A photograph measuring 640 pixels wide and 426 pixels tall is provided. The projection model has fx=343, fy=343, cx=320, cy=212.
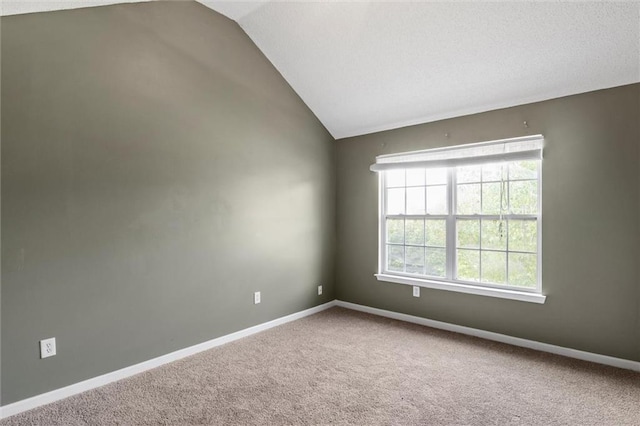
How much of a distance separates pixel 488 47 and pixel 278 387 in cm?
306

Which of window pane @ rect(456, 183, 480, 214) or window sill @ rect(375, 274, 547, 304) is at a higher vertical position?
window pane @ rect(456, 183, 480, 214)

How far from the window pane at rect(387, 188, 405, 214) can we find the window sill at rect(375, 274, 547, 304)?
0.78m

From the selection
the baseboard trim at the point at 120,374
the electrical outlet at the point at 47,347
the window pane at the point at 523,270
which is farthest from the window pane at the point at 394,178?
the electrical outlet at the point at 47,347

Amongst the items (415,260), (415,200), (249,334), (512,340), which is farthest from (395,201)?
(249,334)

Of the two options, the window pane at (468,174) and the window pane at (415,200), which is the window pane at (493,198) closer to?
the window pane at (468,174)

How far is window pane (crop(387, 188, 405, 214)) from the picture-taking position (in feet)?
13.3

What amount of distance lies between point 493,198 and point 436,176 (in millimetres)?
629

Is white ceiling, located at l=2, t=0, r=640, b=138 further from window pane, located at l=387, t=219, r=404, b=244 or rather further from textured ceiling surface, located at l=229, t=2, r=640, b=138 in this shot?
window pane, located at l=387, t=219, r=404, b=244

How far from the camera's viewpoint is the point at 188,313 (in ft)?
9.71

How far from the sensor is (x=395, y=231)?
4.11 metres

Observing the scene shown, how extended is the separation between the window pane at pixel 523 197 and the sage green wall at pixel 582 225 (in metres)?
0.10

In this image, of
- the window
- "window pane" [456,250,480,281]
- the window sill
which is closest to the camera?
the window sill

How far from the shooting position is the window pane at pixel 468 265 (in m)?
3.48

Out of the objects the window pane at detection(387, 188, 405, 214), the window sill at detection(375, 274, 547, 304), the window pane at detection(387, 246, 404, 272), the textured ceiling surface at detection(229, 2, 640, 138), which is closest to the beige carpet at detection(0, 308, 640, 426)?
the window sill at detection(375, 274, 547, 304)
